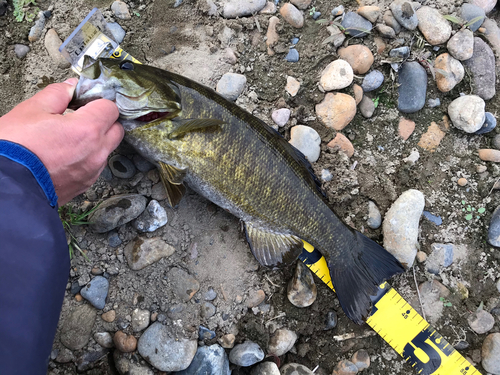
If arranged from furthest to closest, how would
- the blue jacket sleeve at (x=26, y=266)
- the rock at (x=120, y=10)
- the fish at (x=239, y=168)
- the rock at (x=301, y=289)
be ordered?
1. the rock at (x=120, y=10)
2. the rock at (x=301, y=289)
3. the fish at (x=239, y=168)
4. the blue jacket sleeve at (x=26, y=266)

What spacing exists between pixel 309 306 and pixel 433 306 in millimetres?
1342

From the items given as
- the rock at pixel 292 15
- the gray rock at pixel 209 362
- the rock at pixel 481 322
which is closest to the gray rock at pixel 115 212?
the gray rock at pixel 209 362

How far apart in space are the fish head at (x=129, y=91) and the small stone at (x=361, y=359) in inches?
114

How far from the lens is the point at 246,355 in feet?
9.92

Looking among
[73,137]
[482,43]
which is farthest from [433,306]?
[73,137]

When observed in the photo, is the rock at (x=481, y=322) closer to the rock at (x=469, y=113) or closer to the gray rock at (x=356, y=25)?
the rock at (x=469, y=113)

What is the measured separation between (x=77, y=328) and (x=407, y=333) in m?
3.05

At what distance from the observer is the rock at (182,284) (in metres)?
3.09

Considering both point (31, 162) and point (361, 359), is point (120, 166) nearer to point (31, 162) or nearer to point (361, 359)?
point (31, 162)

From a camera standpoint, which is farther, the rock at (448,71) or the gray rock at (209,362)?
the rock at (448,71)

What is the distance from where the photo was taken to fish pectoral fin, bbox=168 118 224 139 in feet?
8.83

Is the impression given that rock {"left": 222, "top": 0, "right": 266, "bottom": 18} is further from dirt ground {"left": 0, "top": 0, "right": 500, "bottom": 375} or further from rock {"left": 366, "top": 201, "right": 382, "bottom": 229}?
rock {"left": 366, "top": 201, "right": 382, "bottom": 229}

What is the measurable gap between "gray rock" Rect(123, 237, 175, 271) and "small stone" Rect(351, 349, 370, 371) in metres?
2.11

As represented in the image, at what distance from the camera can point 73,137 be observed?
2182 mm
